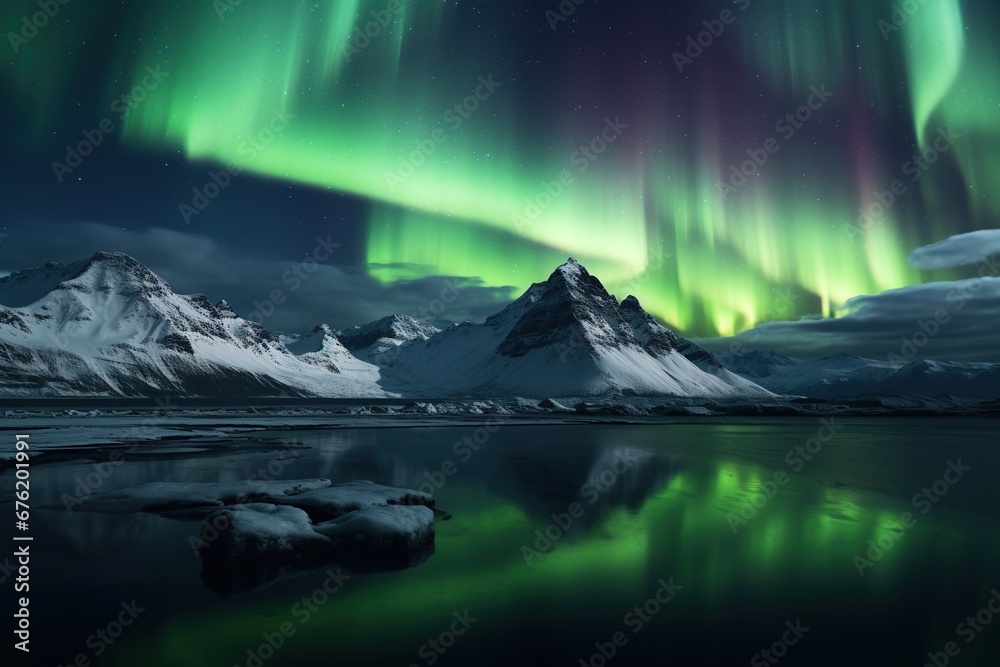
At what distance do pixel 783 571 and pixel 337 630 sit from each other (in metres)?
12.3

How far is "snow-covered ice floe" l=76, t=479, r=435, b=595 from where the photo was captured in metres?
15.3

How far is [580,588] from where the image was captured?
1440 centimetres

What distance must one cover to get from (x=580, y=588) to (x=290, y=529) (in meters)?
8.41

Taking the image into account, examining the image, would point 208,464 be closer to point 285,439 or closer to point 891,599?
point 285,439

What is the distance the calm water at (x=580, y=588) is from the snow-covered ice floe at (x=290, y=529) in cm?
75

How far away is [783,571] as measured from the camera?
639 inches

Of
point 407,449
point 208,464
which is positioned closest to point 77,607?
point 208,464

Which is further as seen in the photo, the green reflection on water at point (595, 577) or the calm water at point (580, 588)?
the green reflection on water at point (595, 577)

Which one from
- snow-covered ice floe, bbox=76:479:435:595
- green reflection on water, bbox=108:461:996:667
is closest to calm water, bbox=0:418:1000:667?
green reflection on water, bbox=108:461:996:667

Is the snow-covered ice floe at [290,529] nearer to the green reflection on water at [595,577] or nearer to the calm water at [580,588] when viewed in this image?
the calm water at [580,588]

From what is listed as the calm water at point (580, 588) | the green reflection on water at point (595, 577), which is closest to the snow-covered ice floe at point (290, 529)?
the calm water at point (580, 588)

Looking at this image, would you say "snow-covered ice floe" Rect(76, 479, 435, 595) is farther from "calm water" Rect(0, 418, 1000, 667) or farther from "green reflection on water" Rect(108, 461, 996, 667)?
"green reflection on water" Rect(108, 461, 996, 667)

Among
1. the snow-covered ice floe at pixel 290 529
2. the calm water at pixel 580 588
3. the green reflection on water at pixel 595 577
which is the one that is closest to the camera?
the calm water at pixel 580 588

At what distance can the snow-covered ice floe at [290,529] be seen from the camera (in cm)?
1532
